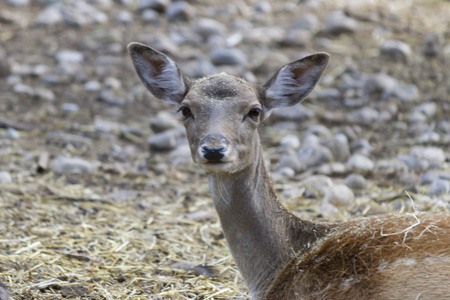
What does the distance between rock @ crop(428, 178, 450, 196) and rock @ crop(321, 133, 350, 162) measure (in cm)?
191

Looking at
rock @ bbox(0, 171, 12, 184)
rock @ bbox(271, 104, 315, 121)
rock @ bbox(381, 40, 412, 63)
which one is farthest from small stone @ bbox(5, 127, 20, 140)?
rock @ bbox(381, 40, 412, 63)

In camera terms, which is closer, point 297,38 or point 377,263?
point 377,263

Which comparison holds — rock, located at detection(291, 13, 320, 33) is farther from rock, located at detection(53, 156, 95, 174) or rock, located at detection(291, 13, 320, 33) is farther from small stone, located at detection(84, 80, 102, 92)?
rock, located at detection(53, 156, 95, 174)

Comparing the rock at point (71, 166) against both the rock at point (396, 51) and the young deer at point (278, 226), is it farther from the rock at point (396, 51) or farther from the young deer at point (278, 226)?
the rock at point (396, 51)

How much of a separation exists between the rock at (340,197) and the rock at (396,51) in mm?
6249

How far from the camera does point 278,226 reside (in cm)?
517

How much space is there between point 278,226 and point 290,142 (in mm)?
4852

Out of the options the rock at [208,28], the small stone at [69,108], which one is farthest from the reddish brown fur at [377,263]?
the rock at [208,28]

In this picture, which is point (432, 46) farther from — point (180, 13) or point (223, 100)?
point (223, 100)

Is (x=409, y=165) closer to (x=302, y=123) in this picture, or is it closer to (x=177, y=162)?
(x=302, y=123)

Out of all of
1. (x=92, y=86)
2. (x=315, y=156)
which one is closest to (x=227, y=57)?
(x=92, y=86)

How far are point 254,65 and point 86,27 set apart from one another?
13.8 ft

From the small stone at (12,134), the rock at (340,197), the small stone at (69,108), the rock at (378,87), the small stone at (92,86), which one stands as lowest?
Answer: the rock at (340,197)

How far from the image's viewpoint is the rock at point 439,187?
727 centimetres
